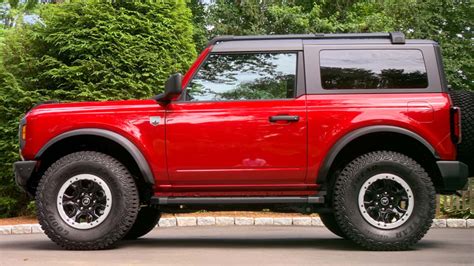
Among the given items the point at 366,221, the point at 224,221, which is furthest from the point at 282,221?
the point at 366,221

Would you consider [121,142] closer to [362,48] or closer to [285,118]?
[285,118]

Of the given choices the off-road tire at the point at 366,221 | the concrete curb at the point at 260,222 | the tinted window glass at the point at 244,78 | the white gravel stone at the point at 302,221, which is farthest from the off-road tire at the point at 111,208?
the white gravel stone at the point at 302,221

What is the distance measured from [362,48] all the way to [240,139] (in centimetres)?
159

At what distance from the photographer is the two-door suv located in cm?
679

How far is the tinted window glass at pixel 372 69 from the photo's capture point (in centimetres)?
700

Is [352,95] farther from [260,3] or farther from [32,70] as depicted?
[260,3]

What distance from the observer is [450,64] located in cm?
2222

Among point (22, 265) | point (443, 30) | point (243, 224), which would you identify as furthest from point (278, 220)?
point (443, 30)

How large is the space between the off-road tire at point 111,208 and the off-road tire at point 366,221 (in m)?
2.08

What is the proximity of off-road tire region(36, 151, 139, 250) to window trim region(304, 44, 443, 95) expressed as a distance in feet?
6.85

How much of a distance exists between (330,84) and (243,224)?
17.4 feet

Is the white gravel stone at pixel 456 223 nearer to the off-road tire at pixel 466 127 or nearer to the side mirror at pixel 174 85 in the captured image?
the off-road tire at pixel 466 127

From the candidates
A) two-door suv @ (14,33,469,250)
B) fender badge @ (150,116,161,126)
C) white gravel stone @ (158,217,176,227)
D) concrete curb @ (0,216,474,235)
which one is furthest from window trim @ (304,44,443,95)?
white gravel stone @ (158,217,176,227)

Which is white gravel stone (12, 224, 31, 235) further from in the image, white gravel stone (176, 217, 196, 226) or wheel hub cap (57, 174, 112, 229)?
wheel hub cap (57, 174, 112, 229)
